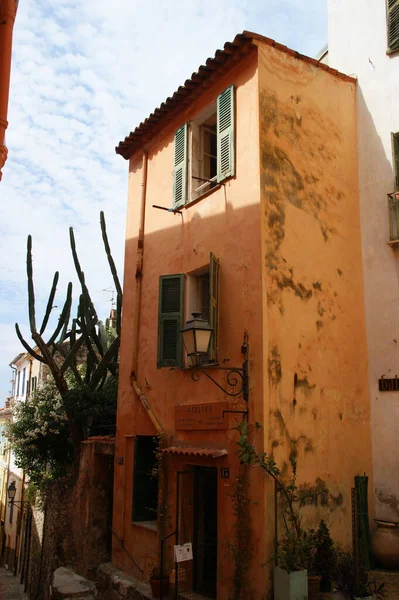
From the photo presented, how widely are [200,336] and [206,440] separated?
171 cm

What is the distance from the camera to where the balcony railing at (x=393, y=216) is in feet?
29.4

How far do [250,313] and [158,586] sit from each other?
4.38 meters

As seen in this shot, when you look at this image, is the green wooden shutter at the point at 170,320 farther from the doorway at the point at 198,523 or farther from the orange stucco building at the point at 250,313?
the doorway at the point at 198,523

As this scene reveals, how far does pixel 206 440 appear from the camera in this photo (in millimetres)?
8562

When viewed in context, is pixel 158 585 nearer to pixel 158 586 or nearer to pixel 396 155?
pixel 158 586

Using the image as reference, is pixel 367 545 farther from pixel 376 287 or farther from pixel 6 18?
pixel 6 18

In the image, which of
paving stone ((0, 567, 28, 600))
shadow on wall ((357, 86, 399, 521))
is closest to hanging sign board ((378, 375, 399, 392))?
shadow on wall ((357, 86, 399, 521))

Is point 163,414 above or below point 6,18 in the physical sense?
below

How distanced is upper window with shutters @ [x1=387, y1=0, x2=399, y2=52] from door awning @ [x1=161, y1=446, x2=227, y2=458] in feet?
23.2

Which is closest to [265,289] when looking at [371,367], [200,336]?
[200,336]

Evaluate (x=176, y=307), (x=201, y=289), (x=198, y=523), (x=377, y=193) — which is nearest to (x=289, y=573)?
(x=198, y=523)

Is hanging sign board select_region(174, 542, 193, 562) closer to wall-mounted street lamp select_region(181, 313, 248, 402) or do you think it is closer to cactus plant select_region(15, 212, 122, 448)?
wall-mounted street lamp select_region(181, 313, 248, 402)

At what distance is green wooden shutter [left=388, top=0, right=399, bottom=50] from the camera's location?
379 inches

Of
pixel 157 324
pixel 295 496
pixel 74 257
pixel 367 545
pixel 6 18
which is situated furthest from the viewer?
pixel 74 257
